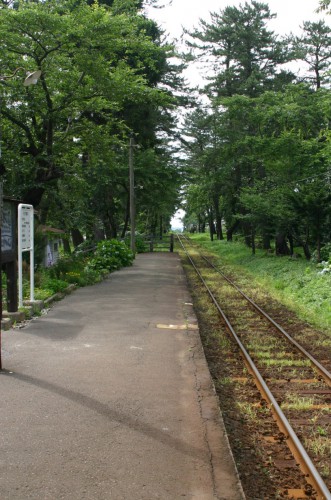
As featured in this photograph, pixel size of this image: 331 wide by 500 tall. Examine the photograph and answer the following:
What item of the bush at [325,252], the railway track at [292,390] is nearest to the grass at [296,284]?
the bush at [325,252]

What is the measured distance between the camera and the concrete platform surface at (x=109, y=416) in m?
3.54

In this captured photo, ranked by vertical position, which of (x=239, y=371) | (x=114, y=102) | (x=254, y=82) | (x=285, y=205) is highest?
(x=254, y=82)

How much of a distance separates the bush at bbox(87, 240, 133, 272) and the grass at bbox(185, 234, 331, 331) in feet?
17.7

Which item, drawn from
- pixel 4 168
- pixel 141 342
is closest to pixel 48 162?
pixel 4 168

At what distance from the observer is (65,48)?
16500 millimetres

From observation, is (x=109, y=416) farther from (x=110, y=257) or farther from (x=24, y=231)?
(x=110, y=257)

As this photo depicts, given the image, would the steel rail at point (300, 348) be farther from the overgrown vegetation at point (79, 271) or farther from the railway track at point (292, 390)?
the overgrown vegetation at point (79, 271)

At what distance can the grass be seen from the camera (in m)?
12.5

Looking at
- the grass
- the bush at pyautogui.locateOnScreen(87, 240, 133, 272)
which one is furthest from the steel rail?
the bush at pyautogui.locateOnScreen(87, 240, 133, 272)

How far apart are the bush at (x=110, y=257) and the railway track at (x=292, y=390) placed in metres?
8.51

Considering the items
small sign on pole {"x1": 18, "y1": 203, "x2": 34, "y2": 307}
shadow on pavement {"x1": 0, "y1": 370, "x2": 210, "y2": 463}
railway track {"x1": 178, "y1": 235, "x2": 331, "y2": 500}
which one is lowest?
railway track {"x1": 178, "y1": 235, "x2": 331, "y2": 500}

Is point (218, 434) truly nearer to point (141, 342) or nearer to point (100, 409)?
point (100, 409)

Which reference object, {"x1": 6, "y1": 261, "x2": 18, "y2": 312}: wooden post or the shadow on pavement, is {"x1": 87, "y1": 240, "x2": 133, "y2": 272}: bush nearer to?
{"x1": 6, "y1": 261, "x2": 18, "y2": 312}: wooden post

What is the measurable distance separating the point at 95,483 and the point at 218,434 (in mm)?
1425
